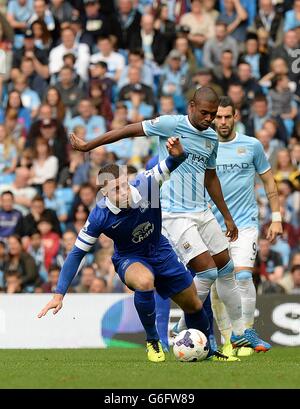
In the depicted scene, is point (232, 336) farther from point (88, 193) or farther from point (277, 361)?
point (88, 193)

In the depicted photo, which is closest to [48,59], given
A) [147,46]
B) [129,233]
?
[147,46]

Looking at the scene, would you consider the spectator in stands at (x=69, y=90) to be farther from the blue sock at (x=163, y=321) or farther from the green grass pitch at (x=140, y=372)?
the green grass pitch at (x=140, y=372)

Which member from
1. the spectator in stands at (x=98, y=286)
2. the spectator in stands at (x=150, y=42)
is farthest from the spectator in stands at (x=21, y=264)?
the spectator in stands at (x=150, y=42)

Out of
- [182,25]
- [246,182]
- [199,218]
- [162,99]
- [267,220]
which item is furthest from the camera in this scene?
[182,25]

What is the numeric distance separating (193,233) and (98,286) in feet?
20.0

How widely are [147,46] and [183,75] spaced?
4.06 ft

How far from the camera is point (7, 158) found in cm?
2033

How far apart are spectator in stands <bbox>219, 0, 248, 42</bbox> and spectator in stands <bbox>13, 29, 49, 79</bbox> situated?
350 centimetres

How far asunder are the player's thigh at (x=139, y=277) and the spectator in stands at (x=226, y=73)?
33.5 feet

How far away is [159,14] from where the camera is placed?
22344 millimetres

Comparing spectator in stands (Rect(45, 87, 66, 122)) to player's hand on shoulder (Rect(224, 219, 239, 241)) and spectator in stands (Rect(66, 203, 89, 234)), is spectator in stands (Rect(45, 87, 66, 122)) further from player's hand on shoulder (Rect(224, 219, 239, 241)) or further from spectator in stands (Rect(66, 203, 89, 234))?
player's hand on shoulder (Rect(224, 219, 239, 241))

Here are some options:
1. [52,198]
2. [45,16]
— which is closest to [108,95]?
[45,16]

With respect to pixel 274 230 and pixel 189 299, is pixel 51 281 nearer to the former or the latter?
pixel 274 230

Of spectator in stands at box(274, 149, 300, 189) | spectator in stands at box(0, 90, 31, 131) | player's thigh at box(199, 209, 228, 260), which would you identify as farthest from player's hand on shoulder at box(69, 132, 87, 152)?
spectator in stands at box(0, 90, 31, 131)
